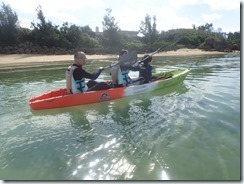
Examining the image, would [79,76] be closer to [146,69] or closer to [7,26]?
[146,69]

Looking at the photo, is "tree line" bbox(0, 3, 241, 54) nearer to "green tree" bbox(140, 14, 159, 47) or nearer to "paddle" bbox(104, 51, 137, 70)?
"green tree" bbox(140, 14, 159, 47)

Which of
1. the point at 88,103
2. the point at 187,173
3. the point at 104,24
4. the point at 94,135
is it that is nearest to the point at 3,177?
the point at 94,135

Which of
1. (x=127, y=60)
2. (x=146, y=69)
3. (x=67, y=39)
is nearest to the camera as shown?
(x=127, y=60)

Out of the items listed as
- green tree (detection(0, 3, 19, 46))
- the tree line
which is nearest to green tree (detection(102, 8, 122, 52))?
the tree line

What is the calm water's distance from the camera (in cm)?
403

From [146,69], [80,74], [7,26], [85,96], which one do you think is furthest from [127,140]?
[7,26]

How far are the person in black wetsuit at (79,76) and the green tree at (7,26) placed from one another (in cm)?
2733

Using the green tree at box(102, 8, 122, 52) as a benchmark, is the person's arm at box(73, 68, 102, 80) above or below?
below

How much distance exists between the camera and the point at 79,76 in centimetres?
779

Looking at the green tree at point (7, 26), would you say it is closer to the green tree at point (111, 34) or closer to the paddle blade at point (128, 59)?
the green tree at point (111, 34)

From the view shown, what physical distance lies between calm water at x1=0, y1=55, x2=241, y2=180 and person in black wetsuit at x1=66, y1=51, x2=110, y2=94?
0.61 meters

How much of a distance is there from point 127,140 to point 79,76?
3129mm

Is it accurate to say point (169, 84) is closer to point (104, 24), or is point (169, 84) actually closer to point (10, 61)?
point (10, 61)

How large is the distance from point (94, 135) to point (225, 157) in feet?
8.26
